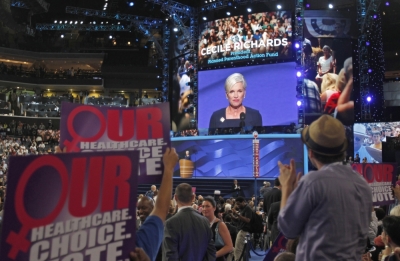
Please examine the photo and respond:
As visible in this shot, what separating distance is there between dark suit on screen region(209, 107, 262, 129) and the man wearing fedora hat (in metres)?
22.2

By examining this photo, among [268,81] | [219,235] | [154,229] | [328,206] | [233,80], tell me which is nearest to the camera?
[328,206]

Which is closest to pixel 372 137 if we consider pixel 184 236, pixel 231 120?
pixel 231 120

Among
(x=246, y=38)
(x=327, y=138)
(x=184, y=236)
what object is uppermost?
(x=246, y=38)

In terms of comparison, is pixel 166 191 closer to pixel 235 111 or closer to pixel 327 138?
pixel 327 138

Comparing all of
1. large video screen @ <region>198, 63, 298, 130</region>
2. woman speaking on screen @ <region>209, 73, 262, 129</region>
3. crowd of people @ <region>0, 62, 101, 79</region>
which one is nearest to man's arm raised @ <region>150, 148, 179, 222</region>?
large video screen @ <region>198, 63, 298, 130</region>

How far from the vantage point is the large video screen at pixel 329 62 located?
2378 cm

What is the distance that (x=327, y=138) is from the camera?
2.44 metres

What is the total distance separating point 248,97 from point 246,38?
3.17 metres

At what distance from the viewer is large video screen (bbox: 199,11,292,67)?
24.2 metres

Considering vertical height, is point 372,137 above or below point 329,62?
below

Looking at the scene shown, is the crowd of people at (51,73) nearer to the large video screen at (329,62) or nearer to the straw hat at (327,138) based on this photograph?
the large video screen at (329,62)

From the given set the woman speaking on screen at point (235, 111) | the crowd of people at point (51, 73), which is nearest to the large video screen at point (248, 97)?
the woman speaking on screen at point (235, 111)

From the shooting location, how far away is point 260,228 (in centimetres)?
810

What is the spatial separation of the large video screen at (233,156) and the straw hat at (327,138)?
20.4m
